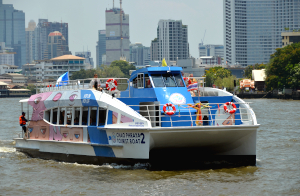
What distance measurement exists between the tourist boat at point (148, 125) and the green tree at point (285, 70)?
233 feet

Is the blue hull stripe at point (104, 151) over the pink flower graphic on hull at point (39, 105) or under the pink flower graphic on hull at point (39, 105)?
under

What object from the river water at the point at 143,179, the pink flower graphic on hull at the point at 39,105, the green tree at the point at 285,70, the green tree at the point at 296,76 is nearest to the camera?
the river water at the point at 143,179

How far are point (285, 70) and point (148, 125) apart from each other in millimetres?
79778

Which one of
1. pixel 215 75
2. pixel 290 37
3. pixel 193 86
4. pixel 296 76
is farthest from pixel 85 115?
pixel 290 37

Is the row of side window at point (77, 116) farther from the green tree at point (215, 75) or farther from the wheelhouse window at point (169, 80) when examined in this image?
the green tree at point (215, 75)

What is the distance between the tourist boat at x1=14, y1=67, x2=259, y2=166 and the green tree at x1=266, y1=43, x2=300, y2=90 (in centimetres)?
7100

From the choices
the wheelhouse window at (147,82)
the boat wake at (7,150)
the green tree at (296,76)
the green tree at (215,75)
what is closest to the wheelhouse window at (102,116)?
the wheelhouse window at (147,82)

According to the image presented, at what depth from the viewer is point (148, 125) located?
1571cm

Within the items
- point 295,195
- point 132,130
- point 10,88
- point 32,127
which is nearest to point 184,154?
point 132,130

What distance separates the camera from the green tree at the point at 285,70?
87.0 metres

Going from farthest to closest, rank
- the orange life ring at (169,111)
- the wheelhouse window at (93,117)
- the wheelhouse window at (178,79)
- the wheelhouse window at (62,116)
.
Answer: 1. the wheelhouse window at (62,116)
2. the wheelhouse window at (178,79)
3. the wheelhouse window at (93,117)
4. the orange life ring at (169,111)

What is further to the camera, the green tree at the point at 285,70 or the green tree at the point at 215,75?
the green tree at the point at 215,75

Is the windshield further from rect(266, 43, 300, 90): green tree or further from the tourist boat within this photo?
rect(266, 43, 300, 90): green tree

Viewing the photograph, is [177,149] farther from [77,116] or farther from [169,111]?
[77,116]
